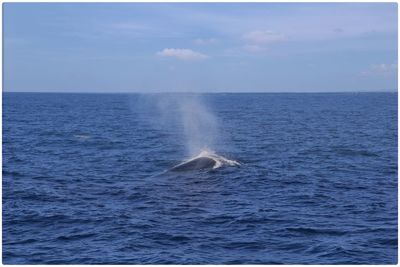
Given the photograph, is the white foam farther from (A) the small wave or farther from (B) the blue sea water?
(A) the small wave

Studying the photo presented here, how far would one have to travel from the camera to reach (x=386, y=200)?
44.7m

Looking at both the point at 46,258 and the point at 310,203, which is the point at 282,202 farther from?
the point at 46,258

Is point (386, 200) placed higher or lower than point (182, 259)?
higher

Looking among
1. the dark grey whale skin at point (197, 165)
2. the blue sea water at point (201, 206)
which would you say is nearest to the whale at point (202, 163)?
the dark grey whale skin at point (197, 165)

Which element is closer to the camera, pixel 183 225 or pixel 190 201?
pixel 183 225

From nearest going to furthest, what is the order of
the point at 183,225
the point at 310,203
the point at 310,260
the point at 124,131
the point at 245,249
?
the point at 310,260
the point at 245,249
the point at 183,225
the point at 310,203
the point at 124,131

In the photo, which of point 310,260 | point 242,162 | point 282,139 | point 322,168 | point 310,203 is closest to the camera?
point 310,260

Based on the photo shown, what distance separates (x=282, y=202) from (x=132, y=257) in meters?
17.4

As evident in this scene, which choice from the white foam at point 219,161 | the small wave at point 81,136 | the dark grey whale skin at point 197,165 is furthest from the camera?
the small wave at point 81,136

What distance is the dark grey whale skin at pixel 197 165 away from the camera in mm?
57800

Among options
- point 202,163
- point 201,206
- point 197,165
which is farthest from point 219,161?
point 201,206

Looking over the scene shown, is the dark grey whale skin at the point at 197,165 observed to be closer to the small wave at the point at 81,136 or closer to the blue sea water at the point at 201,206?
the blue sea water at the point at 201,206

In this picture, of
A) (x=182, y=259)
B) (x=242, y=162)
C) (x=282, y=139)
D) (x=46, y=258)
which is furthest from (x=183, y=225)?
(x=282, y=139)

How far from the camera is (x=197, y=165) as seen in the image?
5853 cm
